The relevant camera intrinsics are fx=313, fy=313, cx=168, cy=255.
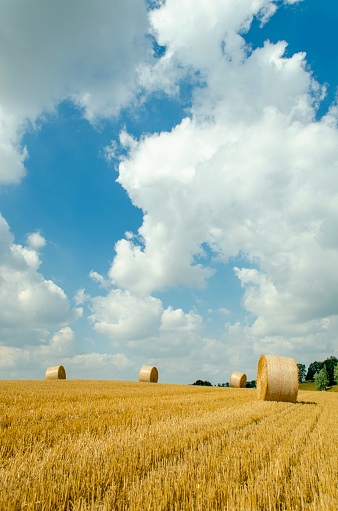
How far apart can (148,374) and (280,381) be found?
20.4 m

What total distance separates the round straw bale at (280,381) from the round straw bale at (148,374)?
62.7ft

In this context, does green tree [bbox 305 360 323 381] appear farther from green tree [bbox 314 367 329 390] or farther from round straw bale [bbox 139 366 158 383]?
round straw bale [bbox 139 366 158 383]

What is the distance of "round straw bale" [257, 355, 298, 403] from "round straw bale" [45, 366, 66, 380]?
22.7 meters

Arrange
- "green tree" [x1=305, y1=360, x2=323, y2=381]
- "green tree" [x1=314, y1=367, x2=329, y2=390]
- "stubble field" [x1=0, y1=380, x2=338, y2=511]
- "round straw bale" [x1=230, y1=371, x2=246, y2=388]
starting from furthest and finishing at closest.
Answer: "green tree" [x1=305, y1=360, x2=323, y2=381] → "green tree" [x1=314, y1=367, x2=329, y2=390] → "round straw bale" [x1=230, y1=371, x2=246, y2=388] → "stubble field" [x1=0, y1=380, x2=338, y2=511]

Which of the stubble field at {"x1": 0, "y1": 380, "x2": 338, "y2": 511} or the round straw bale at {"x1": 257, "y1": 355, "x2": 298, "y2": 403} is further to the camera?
the round straw bale at {"x1": 257, "y1": 355, "x2": 298, "y2": 403}

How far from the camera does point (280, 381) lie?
1377 centimetres

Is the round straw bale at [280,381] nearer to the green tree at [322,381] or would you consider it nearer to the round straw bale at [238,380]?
the round straw bale at [238,380]

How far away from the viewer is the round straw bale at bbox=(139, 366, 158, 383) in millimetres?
31544

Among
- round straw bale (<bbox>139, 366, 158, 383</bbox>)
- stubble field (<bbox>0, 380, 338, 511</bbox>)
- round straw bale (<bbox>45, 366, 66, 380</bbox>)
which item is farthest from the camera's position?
round straw bale (<bbox>139, 366, 158, 383</bbox>)

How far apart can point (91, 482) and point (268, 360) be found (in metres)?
12.9

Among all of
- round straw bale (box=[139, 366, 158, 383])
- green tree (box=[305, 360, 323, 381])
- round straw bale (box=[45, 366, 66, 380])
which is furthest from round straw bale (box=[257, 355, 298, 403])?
green tree (box=[305, 360, 323, 381])

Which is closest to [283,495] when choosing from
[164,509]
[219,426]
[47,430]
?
[164,509]

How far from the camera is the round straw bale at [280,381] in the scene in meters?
13.7

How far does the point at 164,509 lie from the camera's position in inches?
Result: 103
